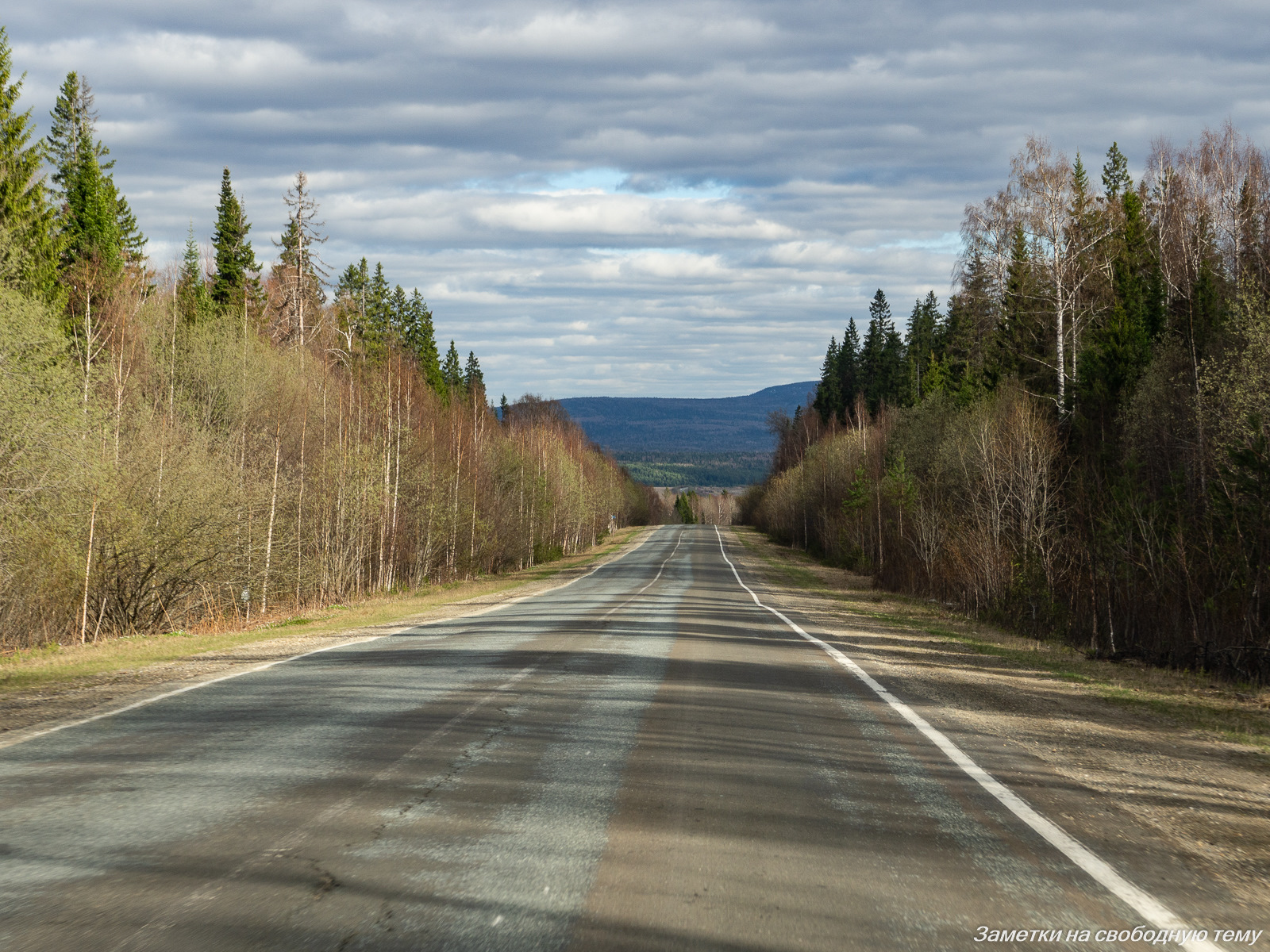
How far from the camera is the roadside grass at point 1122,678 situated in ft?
32.2

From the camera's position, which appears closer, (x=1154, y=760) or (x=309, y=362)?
(x=1154, y=760)

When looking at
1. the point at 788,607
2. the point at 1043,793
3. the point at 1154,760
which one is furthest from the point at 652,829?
the point at 788,607

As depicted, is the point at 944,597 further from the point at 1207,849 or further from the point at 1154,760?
the point at 1207,849

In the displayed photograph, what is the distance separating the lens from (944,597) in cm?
3341

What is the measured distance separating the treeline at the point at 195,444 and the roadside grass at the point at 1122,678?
15.6 m

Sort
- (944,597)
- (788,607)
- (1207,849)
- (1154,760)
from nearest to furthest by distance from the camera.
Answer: (1207,849), (1154,760), (788,607), (944,597)

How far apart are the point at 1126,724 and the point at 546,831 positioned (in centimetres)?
655

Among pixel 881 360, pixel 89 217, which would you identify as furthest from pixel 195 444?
pixel 881 360

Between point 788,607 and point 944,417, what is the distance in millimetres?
26805

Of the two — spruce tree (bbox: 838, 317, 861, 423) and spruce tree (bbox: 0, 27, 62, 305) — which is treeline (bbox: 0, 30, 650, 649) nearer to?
spruce tree (bbox: 0, 27, 62, 305)

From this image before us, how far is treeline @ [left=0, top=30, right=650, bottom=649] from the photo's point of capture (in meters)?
20.0

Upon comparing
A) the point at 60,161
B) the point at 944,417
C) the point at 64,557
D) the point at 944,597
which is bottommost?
the point at 944,597

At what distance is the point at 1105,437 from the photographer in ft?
118

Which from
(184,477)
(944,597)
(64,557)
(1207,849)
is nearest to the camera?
(1207,849)
